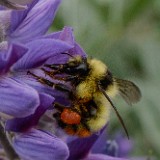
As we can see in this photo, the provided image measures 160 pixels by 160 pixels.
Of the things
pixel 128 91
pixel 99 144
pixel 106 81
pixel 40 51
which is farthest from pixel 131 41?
pixel 40 51

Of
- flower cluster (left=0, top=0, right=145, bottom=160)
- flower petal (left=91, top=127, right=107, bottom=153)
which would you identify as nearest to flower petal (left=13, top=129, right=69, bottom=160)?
flower cluster (left=0, top=0, right=145, bottom=160)

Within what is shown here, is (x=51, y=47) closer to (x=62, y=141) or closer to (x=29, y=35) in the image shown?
(x=29, y=35)

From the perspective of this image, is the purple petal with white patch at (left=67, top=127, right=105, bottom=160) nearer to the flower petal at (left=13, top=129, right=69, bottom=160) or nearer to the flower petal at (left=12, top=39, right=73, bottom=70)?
the flower petal at (left=13, top=129, right=69, bottom=160)

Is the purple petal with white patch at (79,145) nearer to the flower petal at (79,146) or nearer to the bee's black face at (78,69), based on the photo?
the flower petal at (79,146)

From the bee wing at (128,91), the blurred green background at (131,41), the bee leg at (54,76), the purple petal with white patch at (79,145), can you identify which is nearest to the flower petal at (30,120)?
the bee leg at (54,76)

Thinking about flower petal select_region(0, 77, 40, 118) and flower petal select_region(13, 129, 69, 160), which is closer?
flower petal select_region(0, 77, 40, 118)

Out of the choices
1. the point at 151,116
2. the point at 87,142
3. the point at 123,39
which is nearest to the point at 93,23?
the point at 123,39

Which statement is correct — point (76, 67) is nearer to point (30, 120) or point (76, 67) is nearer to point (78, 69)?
point (78, 69)
